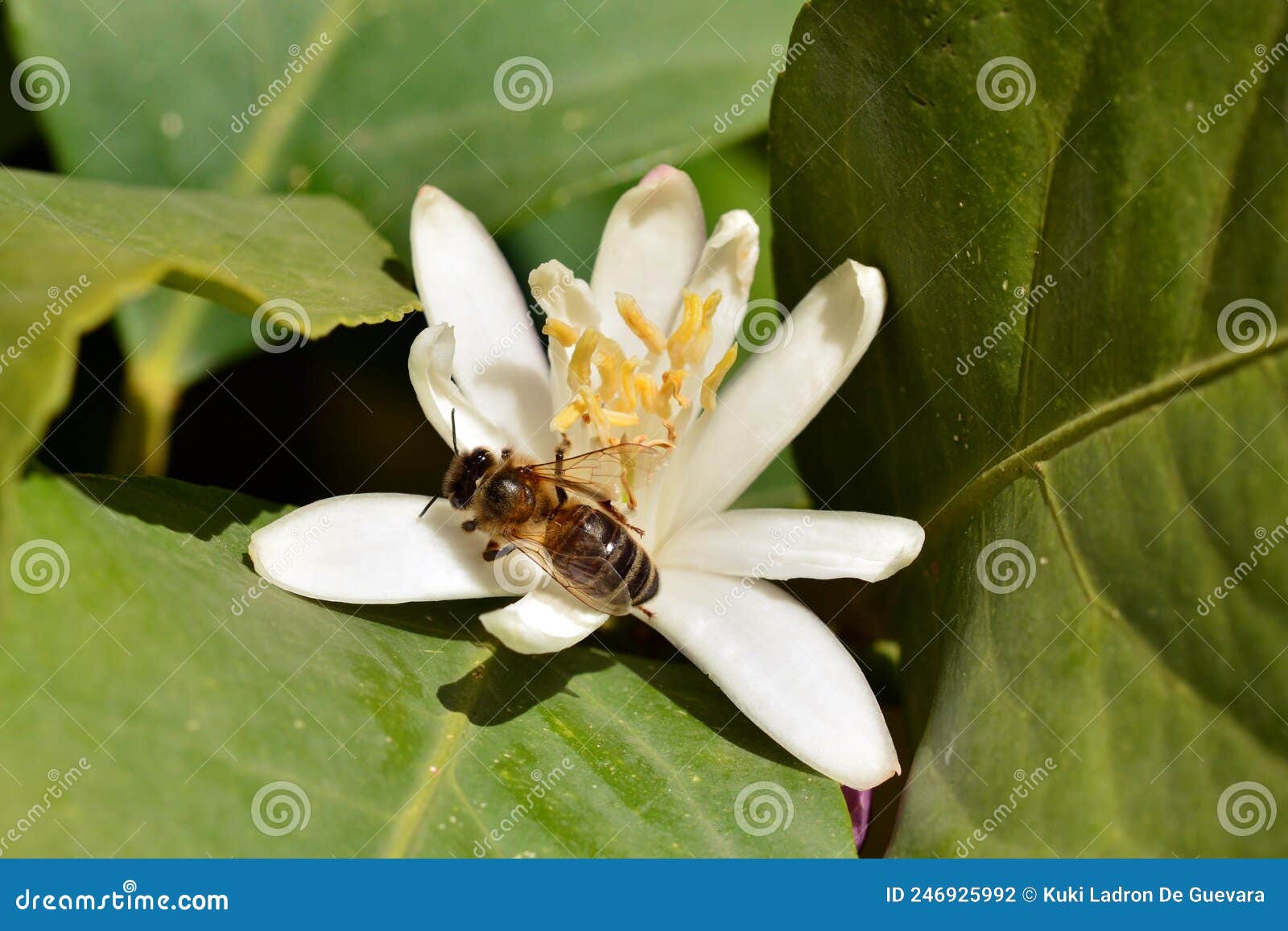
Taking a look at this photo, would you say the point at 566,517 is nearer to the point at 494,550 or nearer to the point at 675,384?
the point at 494,550

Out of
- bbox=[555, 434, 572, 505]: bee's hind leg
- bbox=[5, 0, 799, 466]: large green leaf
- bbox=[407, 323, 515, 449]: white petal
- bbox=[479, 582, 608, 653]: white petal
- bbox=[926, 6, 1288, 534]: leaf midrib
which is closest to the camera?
bbox=[926, 6, 1288, 534]: leaf midrib

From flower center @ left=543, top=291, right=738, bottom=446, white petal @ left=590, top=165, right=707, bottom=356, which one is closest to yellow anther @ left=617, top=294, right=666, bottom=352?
flower center @ left=543, top=291, right=738, bottom=446

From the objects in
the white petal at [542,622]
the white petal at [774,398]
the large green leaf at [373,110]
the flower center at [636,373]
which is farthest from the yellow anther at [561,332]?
the large green leaf at [373,110]

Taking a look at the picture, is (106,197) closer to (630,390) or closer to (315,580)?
(315,580)

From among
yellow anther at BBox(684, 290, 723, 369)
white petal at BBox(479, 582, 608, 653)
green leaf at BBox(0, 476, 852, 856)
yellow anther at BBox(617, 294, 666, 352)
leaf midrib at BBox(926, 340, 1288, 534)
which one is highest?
leaf midrib at BBox(926, 340, 1288, 534)

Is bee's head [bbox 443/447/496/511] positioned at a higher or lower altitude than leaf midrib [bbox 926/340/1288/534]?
lower

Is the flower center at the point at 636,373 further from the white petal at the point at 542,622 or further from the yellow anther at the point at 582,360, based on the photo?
the white petal at the point at 542,622

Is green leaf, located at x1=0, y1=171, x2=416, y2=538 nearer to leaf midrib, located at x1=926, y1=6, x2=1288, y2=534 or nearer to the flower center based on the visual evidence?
the flower center
